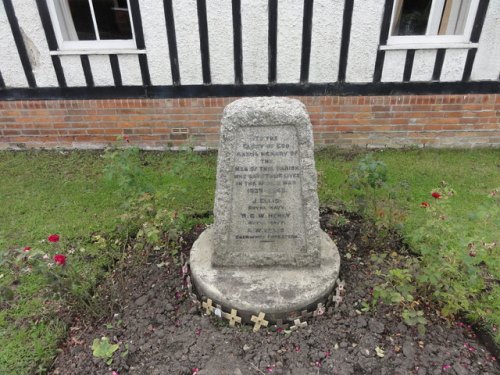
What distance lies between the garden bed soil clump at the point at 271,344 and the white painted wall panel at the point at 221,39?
312cm

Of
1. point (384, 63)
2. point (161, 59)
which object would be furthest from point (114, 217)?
point (384, 63)

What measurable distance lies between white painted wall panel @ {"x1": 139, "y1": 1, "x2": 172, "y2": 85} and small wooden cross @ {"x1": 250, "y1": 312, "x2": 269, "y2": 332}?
143 inches

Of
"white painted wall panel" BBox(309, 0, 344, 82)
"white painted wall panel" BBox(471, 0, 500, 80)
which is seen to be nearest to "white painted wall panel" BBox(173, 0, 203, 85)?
"white painted wall panel" BBox(309, 0, 344, 82)

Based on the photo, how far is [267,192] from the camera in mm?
3156

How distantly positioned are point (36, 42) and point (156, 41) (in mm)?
1585

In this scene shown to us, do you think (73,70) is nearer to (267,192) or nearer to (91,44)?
(91,44)

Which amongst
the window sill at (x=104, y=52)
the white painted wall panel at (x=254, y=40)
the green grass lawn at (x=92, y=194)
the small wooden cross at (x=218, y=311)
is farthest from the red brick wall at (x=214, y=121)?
the small wooden cross at (x=218, y=311)

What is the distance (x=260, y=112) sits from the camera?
2826 mm

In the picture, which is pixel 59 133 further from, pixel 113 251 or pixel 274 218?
pixel 274 218

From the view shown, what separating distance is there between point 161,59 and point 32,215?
254 centimetres

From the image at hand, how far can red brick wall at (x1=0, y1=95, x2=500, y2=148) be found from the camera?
18.5ft

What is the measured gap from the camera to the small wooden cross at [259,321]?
121 inches

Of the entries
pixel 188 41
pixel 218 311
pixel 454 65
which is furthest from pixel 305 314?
pixel 454 65

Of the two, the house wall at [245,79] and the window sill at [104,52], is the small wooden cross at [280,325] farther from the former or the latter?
the window sill at [104,52]
